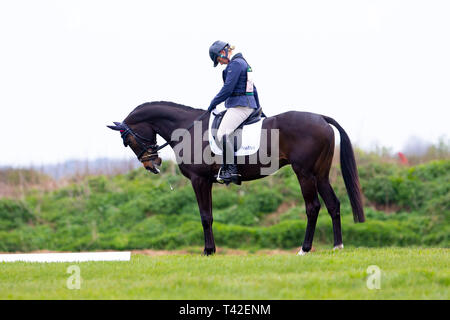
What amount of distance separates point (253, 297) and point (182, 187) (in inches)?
564

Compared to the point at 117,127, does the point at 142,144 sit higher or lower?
lower

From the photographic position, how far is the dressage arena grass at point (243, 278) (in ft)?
19.9

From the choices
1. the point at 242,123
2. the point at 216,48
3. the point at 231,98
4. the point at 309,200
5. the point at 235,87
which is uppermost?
the point at 216,48

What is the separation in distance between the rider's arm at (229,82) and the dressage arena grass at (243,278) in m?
2.47

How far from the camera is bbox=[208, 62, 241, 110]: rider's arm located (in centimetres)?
884

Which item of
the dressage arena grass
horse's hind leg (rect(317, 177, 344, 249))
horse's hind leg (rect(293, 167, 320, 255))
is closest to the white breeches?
horse's hind leg (rect(293, 167, 320, 255))

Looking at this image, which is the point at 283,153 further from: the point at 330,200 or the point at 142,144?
the point at 142,144

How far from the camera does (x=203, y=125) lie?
933 cm

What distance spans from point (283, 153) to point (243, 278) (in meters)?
2.71

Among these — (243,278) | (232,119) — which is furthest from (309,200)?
(243,278)

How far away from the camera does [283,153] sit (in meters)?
8.93

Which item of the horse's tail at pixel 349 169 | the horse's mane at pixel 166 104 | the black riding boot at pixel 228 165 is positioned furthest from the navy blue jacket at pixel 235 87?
the horse's tail at pixel 349 169

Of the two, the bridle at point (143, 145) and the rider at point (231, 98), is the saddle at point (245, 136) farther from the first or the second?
the bridle at point (143, 145)
